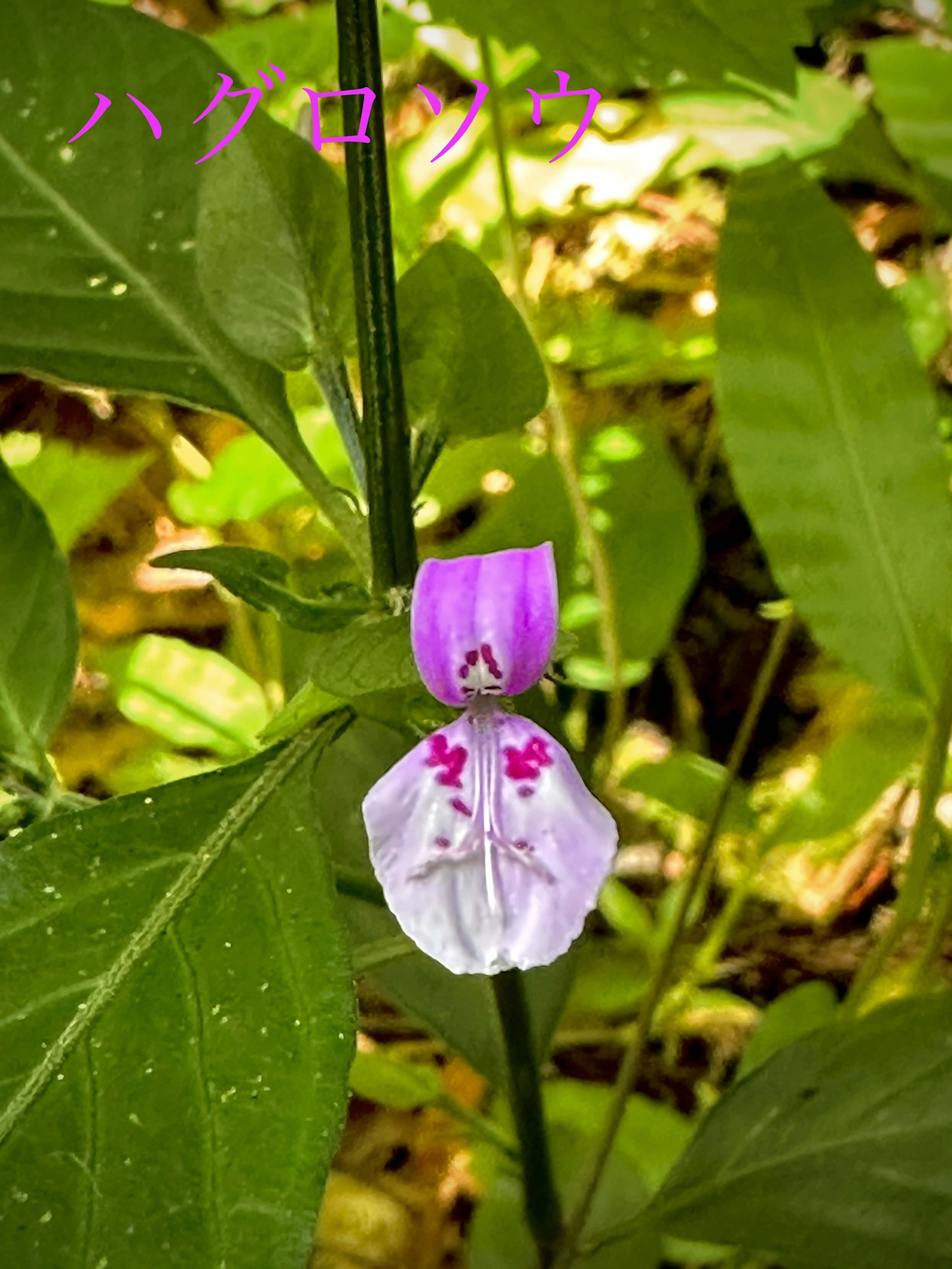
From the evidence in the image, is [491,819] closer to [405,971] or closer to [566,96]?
[405,971]

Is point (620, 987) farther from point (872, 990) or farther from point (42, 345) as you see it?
point (42, 345)

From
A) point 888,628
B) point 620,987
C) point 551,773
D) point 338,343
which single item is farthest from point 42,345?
point 620,987

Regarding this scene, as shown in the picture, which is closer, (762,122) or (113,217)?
(113,217)

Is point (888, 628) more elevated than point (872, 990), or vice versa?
point (888, 628)

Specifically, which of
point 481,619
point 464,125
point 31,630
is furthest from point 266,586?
point 464,125

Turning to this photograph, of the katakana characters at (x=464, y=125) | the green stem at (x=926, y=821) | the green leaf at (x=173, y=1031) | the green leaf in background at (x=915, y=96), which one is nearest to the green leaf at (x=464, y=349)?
the green leaf at (x=173, y=1031)

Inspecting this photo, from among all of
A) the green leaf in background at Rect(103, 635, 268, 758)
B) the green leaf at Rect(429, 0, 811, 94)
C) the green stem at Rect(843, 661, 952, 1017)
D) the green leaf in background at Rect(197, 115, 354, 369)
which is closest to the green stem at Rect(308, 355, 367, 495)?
the green leaf in background at Rect(197, 115, 354, 369)

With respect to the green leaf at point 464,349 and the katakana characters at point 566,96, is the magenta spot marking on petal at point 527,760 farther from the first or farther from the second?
the katakana characters at point 566,96
